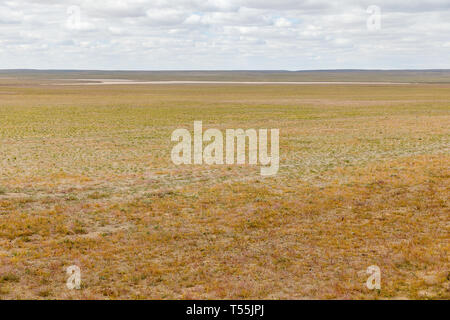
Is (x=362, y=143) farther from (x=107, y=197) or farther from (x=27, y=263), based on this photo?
(x=27, y=263)

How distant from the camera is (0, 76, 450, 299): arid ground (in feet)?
39.0

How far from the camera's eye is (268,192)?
71.7ft

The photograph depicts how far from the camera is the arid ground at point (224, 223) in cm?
1189
